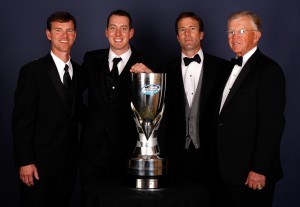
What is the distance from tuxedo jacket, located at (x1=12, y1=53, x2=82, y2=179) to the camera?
10.7ft

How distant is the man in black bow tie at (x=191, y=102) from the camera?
377cm

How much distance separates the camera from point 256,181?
9.61ft

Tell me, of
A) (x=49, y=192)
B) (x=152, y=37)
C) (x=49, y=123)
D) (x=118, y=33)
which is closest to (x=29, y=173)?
(x=49, y=192)

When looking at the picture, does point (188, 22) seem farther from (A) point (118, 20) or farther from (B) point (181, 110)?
(B) point (181, 110)

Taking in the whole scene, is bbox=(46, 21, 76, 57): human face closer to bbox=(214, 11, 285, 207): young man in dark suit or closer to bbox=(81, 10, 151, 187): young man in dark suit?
bbox=(81, 10, 151, 187): young man in dark suit

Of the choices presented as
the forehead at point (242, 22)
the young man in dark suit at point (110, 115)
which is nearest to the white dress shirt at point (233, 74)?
the forehead at point (242, 22)

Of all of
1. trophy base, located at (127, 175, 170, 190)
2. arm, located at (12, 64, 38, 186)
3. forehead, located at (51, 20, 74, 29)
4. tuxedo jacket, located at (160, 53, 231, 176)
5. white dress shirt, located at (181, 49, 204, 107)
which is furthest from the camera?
white dress shirt, located at (181, 49, 204, 107)

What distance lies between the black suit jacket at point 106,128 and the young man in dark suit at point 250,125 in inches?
30.1

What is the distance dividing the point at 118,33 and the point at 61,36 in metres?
0.43

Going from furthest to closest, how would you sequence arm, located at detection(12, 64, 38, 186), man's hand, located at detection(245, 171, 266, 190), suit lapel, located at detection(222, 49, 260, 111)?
arm, located at detection(12, 64, 38, 186) → suit lapel, located at detection(222, 49, 260, 111) → man's hand, located at detection(245, 171, 266, 190)

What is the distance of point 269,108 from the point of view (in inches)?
114

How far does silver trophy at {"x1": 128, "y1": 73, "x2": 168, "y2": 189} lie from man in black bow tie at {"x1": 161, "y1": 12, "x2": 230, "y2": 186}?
885 millimetres

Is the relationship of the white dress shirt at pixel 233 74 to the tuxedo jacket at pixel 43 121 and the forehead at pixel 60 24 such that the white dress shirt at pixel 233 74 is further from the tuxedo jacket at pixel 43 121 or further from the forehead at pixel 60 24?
the forehead at pixel 60 24

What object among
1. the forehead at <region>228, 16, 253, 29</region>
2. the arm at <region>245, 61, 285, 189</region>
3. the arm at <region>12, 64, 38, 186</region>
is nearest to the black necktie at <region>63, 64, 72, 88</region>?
the arm at <region>12, 64, 38, 186</region>
